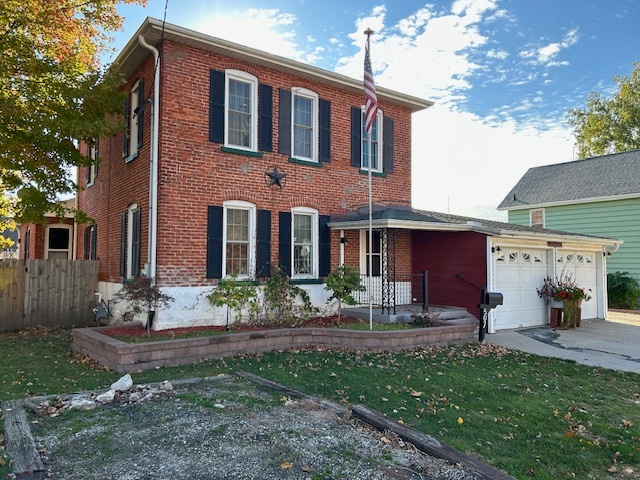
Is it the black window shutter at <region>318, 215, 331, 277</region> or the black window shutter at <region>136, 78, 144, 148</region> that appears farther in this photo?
the black window shutter at <region>318, 215, 331, 277</region>

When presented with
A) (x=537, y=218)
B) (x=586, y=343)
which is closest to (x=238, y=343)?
(x=586, y=343)

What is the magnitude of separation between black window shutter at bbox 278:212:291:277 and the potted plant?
7.63m

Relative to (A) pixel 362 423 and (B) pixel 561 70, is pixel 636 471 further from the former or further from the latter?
(B) pixel 561 70

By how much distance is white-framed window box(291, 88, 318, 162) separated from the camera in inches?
478

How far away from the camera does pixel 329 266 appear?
1229 centimetres

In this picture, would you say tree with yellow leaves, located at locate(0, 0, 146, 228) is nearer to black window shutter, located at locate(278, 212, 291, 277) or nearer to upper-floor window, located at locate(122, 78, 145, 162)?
upper-floor window, located at locate(122, 78, 145, 162)

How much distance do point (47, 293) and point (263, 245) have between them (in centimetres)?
616

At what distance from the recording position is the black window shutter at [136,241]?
10.8 metres

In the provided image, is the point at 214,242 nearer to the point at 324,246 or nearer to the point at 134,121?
the point at 324,246

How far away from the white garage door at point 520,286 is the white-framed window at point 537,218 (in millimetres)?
8746

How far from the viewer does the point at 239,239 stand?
1097 cm

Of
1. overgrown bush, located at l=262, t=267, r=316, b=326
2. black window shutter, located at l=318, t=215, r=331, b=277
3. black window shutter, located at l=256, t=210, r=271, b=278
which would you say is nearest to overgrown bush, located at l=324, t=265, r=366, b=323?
overgrown bush, located at l=262, t=267, r=316, b=326

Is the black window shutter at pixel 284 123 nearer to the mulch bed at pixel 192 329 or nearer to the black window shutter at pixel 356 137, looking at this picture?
the black window shutter at pixel 356 137

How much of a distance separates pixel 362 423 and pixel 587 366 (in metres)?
5.68
